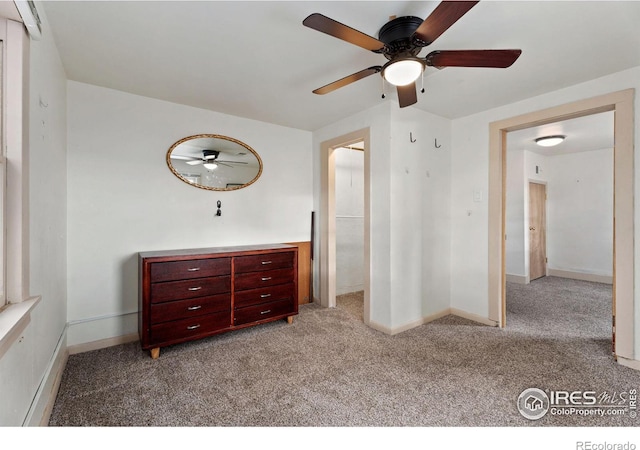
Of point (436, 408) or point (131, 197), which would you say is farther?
point (131, 197)

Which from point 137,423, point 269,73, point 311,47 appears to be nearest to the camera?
point 137,423

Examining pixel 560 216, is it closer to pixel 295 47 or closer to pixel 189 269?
pixel 295 47

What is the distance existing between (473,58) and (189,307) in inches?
107

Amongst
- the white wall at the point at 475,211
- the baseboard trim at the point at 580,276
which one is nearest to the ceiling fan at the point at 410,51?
the white wall at the point at 475,211

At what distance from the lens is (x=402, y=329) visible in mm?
2936

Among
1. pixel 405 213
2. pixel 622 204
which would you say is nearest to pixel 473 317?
pixel 405 213

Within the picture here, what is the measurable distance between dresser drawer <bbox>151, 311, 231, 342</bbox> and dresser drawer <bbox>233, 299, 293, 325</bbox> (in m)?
0.10

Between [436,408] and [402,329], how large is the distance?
1.21 meters

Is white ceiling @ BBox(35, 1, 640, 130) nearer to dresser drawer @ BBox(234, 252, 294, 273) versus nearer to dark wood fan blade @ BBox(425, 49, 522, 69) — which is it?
dark wood fan blade @ BBox(425, 49, 522, 69)

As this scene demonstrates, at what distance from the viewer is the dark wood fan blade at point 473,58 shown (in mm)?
1550

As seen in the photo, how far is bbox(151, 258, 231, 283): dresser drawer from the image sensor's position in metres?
2.36

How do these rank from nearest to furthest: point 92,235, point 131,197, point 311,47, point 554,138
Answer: point 311,47
point 92,235
point 131,197
point 554,138
